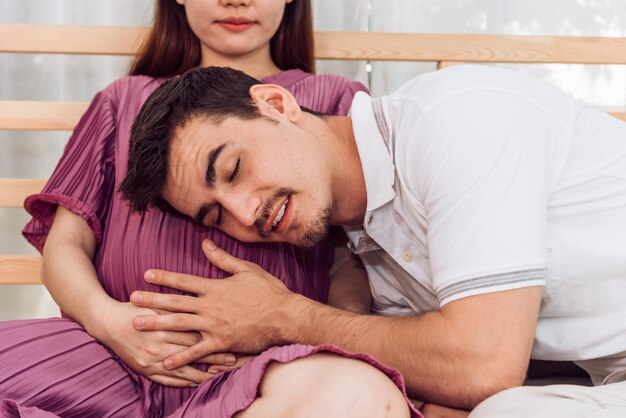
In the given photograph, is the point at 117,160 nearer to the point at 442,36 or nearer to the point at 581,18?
the point at 442,36

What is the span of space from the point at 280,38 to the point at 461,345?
91cm

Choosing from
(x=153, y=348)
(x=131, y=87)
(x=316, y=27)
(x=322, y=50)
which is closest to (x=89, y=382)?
(x=153, y=348)

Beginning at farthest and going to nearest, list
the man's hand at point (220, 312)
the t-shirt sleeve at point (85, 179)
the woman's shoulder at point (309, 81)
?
1. the woman's shoulder at point (309, 81)
2. the t-shirt sleeve at point (85, 179)
3. the man's hand at point (220, 312)

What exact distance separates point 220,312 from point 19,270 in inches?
28.3

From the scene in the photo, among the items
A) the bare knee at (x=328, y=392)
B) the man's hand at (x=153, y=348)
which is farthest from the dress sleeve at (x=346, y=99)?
the bare knee at (x=328, y=392)

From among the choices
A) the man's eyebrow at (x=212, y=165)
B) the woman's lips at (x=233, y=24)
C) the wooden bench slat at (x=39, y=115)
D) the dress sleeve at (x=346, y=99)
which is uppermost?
the woman's lips at (x=233, y=24)

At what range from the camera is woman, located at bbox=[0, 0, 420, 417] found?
110cm

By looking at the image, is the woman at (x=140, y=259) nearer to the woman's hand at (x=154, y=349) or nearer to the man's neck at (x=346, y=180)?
the woman's hand at (x=154, y=349)

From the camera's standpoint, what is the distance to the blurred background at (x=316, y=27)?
5.91 ft

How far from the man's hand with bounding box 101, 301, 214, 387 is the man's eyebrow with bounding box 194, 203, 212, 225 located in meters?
0.16

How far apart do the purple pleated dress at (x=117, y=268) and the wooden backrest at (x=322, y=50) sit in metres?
0.21

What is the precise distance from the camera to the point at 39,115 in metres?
1.69

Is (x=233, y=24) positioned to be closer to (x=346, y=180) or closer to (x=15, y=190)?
(x=346, y=180)

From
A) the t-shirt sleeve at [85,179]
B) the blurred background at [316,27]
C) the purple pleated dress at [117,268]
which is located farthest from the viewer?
the blurred background at [316,27]
